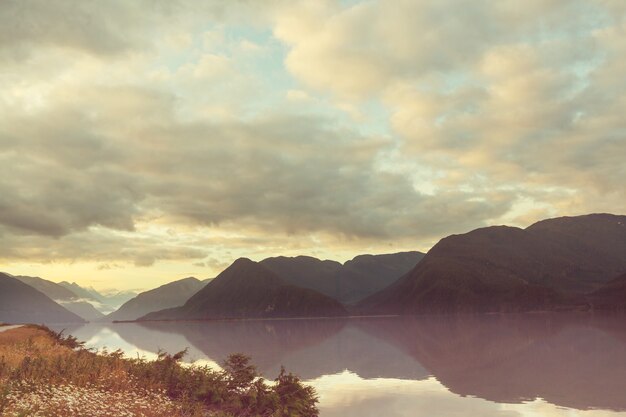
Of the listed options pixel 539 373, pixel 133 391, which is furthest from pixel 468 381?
pixel 133 391

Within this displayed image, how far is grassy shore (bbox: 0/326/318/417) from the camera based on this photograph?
59.5 feet

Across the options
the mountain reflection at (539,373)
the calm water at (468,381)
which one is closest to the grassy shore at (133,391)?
the calm water at (468,381)

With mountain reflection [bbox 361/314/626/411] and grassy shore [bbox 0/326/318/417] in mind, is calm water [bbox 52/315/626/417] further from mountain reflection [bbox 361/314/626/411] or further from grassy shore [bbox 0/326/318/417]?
grassy shore [bbox 0/326/318/417]

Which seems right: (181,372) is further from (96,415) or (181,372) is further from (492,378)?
(492,378)

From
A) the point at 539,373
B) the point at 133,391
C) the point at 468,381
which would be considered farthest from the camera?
the point at 539,373

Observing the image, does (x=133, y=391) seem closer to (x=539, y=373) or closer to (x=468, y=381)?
(x=468, y=381)

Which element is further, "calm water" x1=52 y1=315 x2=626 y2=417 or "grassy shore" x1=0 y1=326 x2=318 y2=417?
"calm water" x1=52 y1=315 x2=626 y2=417

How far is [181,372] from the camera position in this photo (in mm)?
27906

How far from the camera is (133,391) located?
2312 cm

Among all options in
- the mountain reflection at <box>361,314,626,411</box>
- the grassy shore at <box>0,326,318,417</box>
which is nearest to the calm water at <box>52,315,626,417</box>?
the mountain reflection at <box>361,314,626,411</box>

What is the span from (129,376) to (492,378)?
1038 inches

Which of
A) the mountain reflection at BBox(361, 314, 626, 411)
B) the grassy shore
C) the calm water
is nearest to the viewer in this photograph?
the grassy shore

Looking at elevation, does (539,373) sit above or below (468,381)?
above

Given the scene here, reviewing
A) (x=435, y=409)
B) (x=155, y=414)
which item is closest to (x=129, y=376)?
(x=155, y=414)
